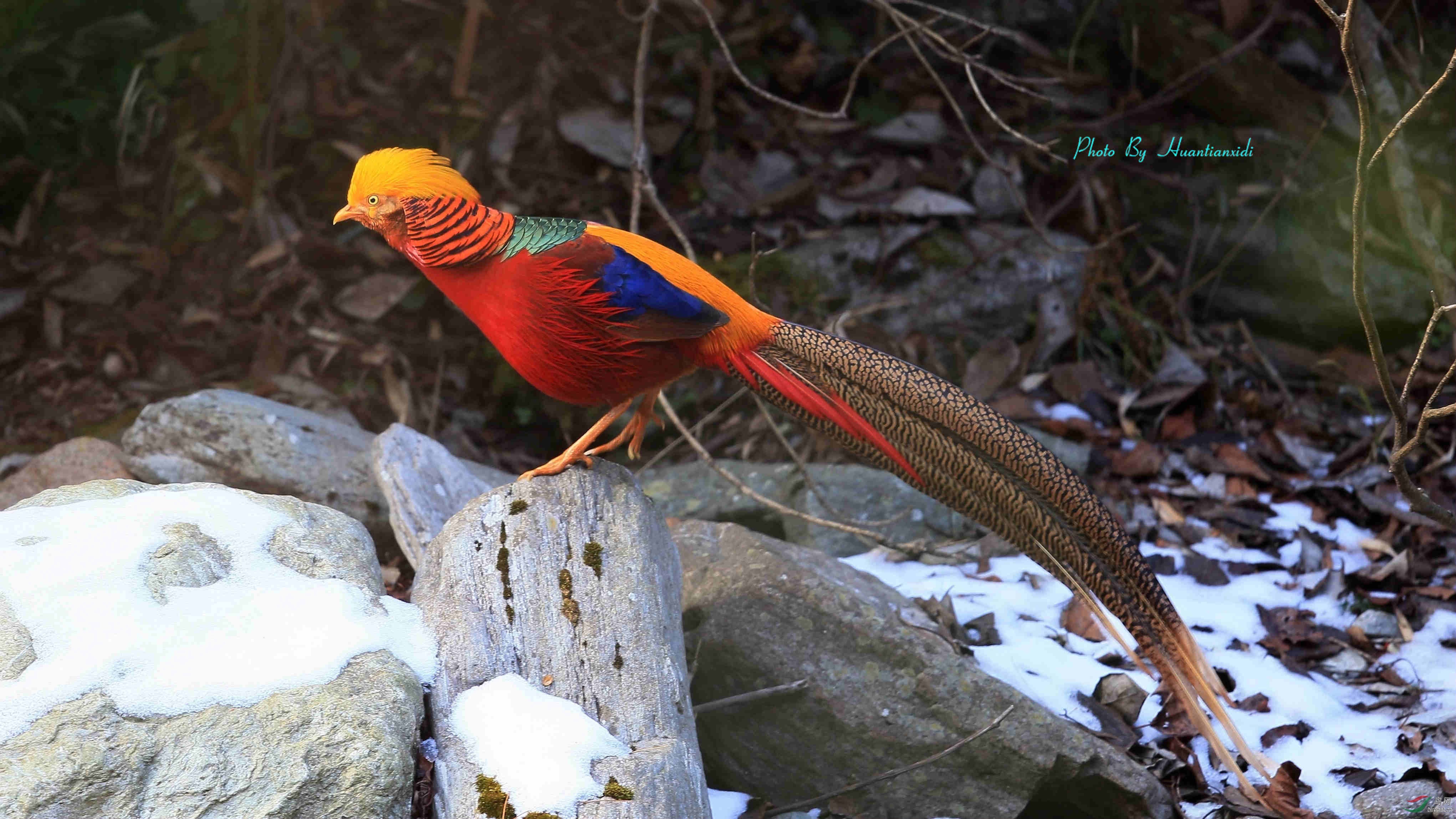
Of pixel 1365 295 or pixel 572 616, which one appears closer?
pixel 1365 295

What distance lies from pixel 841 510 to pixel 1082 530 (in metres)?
1.54

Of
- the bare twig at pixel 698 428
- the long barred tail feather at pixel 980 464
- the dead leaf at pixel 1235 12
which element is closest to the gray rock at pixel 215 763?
the long barred tail feather at pixel 980 464

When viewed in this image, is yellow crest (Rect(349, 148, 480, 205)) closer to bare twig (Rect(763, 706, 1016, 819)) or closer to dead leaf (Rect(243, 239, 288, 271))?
bare twig (Rect(763, 706, 1016, 819))

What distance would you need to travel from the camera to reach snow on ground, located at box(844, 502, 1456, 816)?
2809 millimetres

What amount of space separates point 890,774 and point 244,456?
6.61 ft

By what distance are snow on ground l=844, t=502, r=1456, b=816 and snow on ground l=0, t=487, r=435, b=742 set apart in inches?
67.6

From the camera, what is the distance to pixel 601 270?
238 centimetres

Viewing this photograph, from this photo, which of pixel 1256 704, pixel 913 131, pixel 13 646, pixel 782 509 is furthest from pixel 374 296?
pixel 1256 704

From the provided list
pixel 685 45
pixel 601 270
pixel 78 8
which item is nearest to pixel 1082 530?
pixel 601 270

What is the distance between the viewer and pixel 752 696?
2.67 metres

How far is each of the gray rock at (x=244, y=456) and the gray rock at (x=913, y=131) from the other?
9.65ft

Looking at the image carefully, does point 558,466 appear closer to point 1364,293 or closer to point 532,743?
point 532,743

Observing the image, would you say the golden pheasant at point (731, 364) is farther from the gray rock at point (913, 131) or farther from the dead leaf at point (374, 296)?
the gray rock at point (913, 131)

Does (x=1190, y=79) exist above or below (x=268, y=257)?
above
